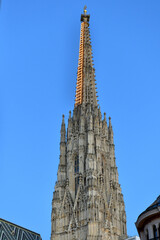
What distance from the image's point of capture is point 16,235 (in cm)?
7950

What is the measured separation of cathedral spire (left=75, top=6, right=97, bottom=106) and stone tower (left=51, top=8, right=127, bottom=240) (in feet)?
0.72

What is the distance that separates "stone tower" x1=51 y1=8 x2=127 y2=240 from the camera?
69.1m

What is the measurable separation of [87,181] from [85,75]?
29055mm

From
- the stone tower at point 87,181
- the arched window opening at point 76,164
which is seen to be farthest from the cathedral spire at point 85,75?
the arched window opening at point 76,164

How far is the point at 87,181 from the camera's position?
7288 centimetres

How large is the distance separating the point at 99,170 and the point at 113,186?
478 centimetres

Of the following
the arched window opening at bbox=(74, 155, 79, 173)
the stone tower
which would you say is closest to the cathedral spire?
the stone tower

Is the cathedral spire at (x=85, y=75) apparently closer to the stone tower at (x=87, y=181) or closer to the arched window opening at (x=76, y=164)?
the stone tower at (x=87, y=181)

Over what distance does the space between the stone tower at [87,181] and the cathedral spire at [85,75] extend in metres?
0.22

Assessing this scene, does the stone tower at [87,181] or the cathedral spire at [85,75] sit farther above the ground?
the cathedral spire at [85,75]

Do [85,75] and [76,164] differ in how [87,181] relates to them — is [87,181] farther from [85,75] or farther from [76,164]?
[85,75]

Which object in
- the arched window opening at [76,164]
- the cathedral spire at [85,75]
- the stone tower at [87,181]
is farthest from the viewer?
the cathedral spire at [85,75]

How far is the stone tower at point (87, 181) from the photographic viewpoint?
6912 cm

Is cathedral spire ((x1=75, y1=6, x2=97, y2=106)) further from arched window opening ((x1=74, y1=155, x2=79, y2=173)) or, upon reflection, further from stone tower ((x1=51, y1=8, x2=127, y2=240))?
arched window opening ((x1=74, y1=155, x2=79, y2=173))
